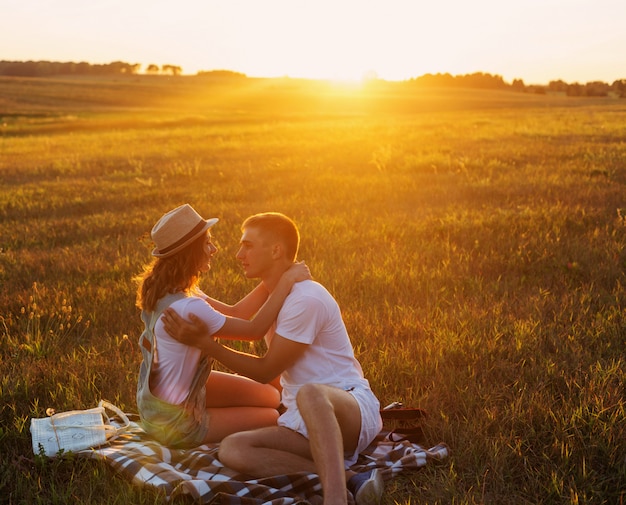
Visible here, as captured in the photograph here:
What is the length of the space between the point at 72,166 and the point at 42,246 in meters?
9.78

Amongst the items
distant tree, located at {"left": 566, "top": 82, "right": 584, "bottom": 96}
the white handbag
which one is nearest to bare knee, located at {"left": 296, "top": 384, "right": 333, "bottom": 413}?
the white handbag

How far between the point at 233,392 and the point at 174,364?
0.69 meters

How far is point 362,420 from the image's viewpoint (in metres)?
3.93

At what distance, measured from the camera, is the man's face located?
4047 millimetres

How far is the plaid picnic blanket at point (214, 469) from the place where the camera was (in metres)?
3.57

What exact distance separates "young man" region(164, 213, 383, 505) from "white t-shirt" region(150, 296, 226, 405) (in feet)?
0.46

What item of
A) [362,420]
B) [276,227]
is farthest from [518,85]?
[362,420]

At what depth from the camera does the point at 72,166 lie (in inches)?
723

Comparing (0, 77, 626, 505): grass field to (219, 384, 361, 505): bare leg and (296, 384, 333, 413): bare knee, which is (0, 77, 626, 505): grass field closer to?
(219, 384, 361, 505): bare leg

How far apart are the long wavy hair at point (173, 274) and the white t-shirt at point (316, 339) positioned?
2.06 feet

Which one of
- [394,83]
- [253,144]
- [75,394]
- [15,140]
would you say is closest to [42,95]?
[15,140]

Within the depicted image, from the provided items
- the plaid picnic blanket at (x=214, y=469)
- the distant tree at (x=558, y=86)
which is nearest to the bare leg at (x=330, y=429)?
the plaid picnic blanket at (x=214, y=469)

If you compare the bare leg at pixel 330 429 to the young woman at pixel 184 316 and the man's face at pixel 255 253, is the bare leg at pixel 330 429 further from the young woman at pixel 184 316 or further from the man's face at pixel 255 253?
the man's face at pixel 255 253

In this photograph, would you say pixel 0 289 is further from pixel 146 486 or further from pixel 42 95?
pixel 42 95
